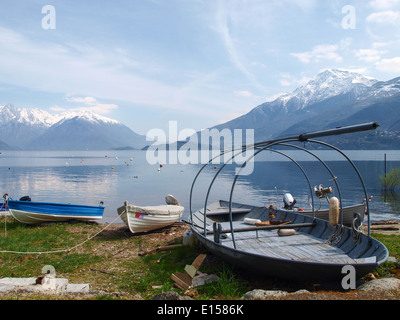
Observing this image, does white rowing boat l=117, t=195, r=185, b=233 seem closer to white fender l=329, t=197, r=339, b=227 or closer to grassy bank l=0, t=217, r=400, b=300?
grassy bank l=0, t=217, r=400, b=300

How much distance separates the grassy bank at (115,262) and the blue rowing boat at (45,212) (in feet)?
1.58

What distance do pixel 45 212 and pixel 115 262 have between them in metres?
8.06

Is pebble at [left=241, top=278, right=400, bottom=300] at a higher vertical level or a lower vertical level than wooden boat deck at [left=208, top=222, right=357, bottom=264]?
lower

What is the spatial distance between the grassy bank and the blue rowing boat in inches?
19.0

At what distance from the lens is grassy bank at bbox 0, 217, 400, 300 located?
30.9 feet

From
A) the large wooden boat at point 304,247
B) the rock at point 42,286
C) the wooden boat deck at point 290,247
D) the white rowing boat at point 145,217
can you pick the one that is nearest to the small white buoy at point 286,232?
the large wooden boat at point 304,247

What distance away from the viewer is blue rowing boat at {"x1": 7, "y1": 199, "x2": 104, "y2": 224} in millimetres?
18219

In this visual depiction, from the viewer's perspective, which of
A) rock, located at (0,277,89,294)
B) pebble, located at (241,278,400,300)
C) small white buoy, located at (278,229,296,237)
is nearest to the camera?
pebble, located at (241,278,400,300)

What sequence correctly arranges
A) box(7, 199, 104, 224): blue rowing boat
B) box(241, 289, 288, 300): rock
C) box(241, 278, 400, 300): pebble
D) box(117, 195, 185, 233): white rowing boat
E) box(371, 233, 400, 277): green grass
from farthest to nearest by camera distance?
box(7, 199, 104, 224): blue rowing boat → box(117, 195, 185, 233): white rowing boat → box(371, 233, 400, 277): green grass → box(241, 278, 400, 300): pebble → box(241, 289, 288, 300): rock

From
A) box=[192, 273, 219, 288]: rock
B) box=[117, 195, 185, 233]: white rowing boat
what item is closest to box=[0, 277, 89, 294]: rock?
box=[192, 273, 219, 288]: rock

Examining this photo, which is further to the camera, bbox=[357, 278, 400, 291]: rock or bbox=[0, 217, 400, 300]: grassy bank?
bbox=[0, 217, 400, 300]: grassy bank

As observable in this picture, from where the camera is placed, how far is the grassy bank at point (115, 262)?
9414 millimetres

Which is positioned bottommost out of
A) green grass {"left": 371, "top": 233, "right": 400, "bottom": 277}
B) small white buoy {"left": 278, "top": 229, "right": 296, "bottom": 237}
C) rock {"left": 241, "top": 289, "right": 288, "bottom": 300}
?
green grass {"left": 371, "top": 233, "right": 400, "bottom": 277}
